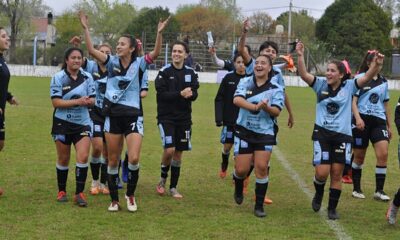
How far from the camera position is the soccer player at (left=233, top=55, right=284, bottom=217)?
23.4 ft

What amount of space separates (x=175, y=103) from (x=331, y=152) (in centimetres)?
223

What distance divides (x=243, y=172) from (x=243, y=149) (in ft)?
1.12

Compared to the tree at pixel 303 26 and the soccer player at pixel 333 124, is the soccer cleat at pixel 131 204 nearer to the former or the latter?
the soccer player at pixel 333 124

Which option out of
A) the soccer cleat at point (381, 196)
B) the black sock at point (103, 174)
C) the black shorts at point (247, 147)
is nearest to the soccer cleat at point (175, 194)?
the black sock at point (103, 174)

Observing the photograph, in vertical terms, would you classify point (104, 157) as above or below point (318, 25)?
below

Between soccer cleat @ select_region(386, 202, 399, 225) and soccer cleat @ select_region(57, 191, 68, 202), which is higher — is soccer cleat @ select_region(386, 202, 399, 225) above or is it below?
above

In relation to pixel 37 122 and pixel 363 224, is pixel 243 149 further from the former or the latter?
pixel 37 122

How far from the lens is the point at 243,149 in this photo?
7246 mm

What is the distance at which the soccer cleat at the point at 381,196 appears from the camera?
8.28 m

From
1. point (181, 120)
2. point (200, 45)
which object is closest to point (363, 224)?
point (181, 120)

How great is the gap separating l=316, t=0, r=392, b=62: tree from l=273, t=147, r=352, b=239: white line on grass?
4941 centimetres

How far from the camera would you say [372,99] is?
839 cm

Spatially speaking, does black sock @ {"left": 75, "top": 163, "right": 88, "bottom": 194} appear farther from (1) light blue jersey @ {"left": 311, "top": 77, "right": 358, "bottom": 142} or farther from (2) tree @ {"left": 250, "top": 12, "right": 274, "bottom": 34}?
(2) tree @ {"left": 250, "top": 12, "right": 274, "bottom": 34}

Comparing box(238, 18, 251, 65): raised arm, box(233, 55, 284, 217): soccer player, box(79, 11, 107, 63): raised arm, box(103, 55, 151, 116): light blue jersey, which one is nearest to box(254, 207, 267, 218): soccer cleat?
box(233, 55, 284, 217): soccer player
